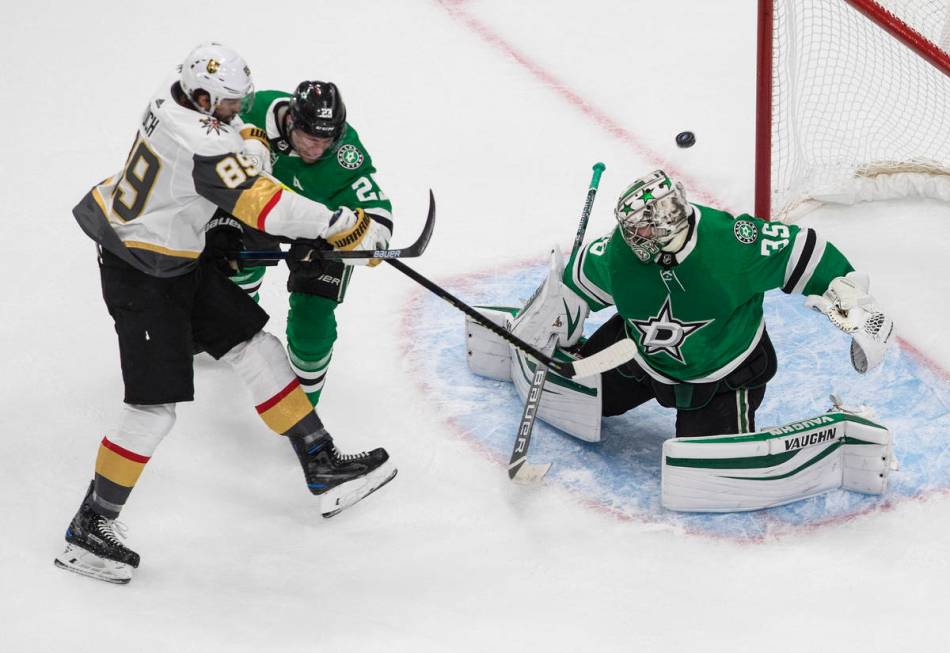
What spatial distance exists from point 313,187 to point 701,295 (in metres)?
1.05

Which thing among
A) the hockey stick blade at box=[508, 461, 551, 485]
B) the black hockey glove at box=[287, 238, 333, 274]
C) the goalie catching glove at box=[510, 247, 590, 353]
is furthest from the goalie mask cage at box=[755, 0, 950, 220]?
the black hockey glove at box=[287, 238, 333, 274]

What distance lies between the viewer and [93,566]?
10.5 ft

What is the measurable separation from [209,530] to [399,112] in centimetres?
248

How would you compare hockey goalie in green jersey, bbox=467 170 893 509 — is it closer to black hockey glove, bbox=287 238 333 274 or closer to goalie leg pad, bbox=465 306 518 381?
goalie leg pad, bbox=465 306 518 381

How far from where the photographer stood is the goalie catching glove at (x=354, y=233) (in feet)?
10.2

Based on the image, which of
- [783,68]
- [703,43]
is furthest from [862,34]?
[703,43]

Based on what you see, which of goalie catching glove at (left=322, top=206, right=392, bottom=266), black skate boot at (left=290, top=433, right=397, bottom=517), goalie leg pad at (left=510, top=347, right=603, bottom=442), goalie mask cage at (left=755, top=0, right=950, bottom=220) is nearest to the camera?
goalie catching glove at (left=322, top=206, right=392, bottom=266)

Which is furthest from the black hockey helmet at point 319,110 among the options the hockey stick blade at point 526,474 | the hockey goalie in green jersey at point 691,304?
the hockey stick blade at point 526,474

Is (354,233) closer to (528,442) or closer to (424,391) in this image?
(528,442)

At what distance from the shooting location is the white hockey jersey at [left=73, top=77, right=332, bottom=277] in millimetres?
2953

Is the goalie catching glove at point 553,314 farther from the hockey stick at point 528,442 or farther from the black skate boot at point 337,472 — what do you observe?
the black skate boot at point 337,472

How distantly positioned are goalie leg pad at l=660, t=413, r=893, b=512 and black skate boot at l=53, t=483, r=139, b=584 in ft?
4.43

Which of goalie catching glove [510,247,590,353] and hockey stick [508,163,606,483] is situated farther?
goalie catching glove [510,247,590,353]

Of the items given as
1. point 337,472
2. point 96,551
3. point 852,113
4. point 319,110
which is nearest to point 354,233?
point 319,110
